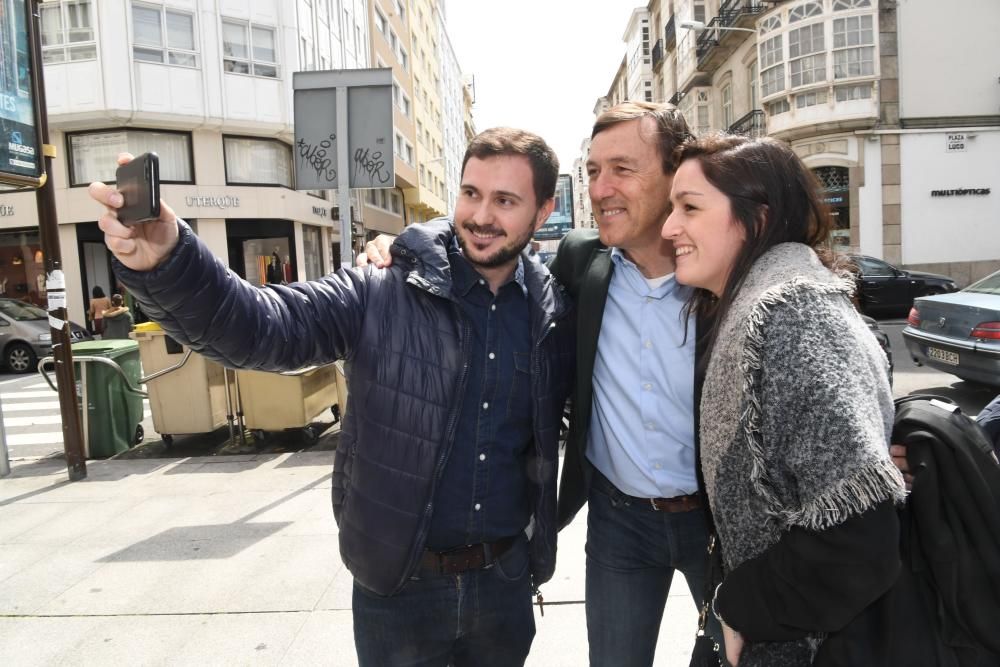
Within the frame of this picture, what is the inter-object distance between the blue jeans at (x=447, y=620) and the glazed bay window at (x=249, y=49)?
72.0 ft

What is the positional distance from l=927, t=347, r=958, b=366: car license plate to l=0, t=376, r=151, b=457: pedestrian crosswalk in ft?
30.5

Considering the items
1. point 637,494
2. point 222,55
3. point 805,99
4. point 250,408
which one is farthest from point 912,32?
point 637,494

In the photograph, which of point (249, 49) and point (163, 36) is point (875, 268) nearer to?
point (249, 49)

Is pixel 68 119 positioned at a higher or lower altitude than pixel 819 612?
higher

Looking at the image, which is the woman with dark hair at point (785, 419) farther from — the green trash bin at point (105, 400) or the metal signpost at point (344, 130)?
the green trash bin at point (105, 400)

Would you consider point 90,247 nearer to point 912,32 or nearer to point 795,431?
point 795,431

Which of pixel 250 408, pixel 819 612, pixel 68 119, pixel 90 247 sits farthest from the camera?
pixel 90 247

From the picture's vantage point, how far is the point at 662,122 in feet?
7.76

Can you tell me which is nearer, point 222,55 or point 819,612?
point 819,612

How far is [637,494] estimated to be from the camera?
2.15m

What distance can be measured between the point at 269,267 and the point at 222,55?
6.38m

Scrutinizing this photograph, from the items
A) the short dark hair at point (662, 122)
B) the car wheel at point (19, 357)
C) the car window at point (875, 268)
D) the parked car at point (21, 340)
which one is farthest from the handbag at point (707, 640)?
the car wheel at point (19, 357)

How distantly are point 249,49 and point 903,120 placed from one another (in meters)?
20.0

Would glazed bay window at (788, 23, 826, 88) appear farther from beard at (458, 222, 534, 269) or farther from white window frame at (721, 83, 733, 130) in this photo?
beard at (458, 222, 534, 269)
